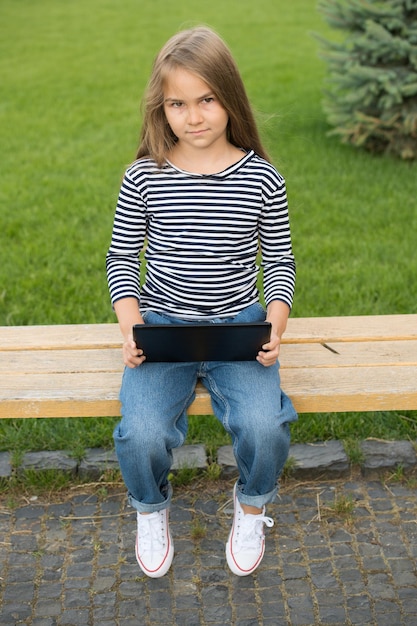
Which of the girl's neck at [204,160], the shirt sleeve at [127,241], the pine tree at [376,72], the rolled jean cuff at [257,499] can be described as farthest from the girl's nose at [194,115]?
the pine tree at [376,72]

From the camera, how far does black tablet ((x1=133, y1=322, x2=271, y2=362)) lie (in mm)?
2404

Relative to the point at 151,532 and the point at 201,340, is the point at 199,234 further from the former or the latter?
the point at 151,532

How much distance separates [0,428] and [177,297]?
1.17 meters

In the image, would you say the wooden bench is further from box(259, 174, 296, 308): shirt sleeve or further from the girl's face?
the girl's face

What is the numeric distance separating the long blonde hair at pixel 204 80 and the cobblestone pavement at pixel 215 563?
1.27 m

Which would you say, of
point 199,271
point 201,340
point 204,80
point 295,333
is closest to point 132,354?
point 201,340

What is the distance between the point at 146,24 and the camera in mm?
14031

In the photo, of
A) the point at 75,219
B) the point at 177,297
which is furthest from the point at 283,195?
the point at 75,219

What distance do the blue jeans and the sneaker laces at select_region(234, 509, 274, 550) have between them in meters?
0.08

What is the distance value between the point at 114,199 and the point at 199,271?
330cm

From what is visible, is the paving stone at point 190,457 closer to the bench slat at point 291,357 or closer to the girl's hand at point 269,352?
the bench slat at point 291,357

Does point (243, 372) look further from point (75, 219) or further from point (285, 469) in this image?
point (75, 219)

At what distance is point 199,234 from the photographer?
2693 mm

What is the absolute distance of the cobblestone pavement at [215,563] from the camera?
2586mm
